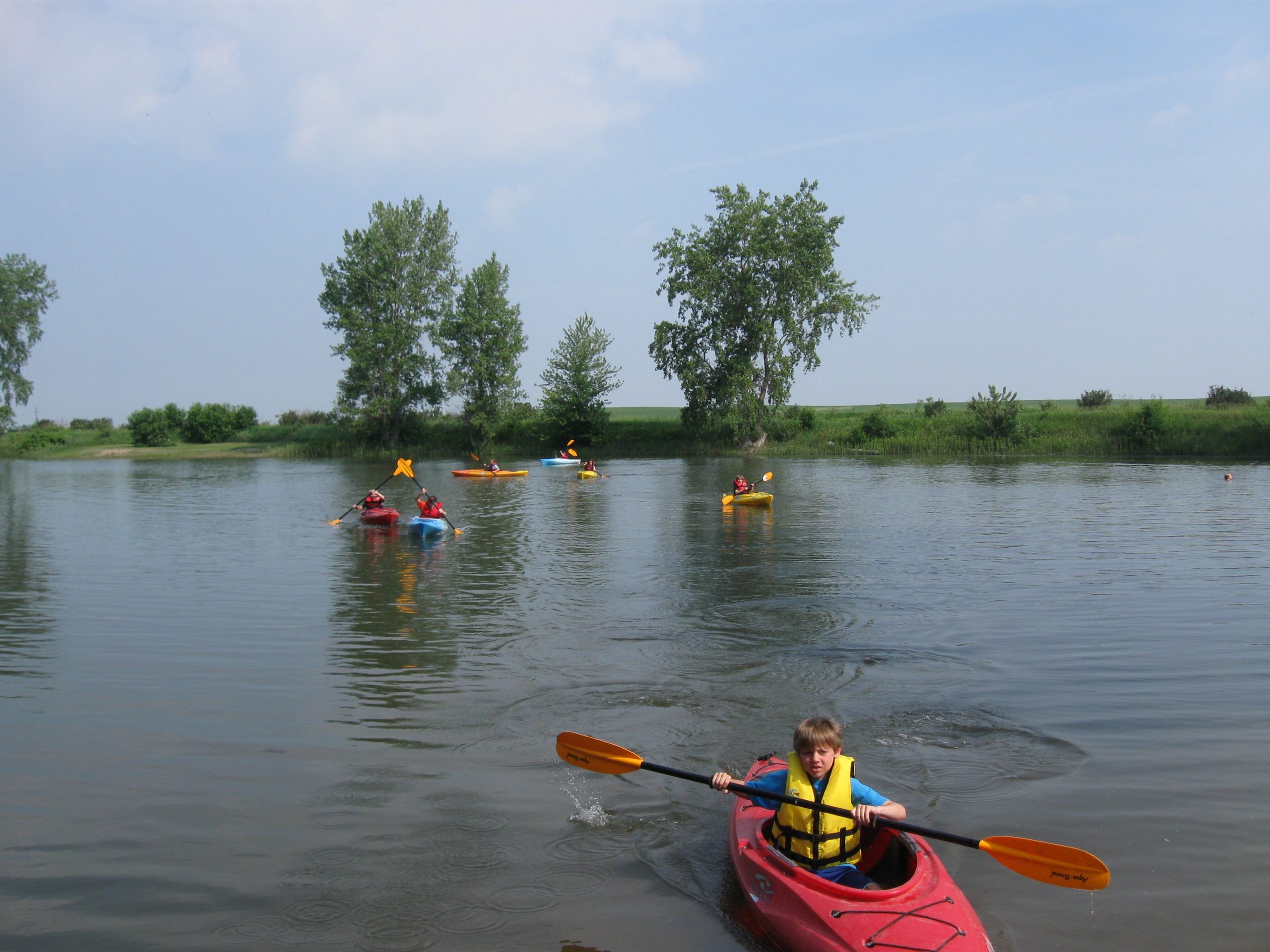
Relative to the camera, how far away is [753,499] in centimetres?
2284

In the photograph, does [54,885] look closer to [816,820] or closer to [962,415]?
[816,820]

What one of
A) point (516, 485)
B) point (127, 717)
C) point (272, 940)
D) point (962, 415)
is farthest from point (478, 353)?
point (272, 940)

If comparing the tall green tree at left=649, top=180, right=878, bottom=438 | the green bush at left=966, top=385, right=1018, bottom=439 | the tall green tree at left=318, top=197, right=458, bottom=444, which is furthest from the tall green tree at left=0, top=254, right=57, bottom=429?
the green bush at left=966, top=385, right=1018, bottom=439

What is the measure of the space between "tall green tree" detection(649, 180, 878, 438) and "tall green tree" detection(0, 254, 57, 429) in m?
39.8

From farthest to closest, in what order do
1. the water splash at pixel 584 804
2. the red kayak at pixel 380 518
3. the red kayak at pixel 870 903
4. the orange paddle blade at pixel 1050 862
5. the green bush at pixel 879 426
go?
the green bush at pixel 879 426, the red kayak at pixel 380 518, the water splash at pixel 584 804, the orange paddle blade at pixel 1050 862, the red kayak at pixel 870 903

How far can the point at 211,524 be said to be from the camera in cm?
2169

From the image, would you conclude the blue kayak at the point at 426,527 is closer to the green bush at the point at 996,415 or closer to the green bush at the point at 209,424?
the green bush at the point at 996,415

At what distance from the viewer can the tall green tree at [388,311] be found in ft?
175

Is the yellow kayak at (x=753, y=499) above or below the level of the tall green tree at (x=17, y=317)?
below

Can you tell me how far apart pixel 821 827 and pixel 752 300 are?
4619 cm

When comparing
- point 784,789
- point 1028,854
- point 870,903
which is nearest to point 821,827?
point 784,789

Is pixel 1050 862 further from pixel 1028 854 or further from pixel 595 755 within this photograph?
pixel 595 755

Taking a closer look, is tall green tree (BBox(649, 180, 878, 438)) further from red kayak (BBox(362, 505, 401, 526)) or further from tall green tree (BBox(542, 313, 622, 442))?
red kayak (BBox(362, 505, 401, 526))

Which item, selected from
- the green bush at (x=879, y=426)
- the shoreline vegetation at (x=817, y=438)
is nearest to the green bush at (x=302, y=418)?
the shoreline vegetation at (x=817, y=438)
